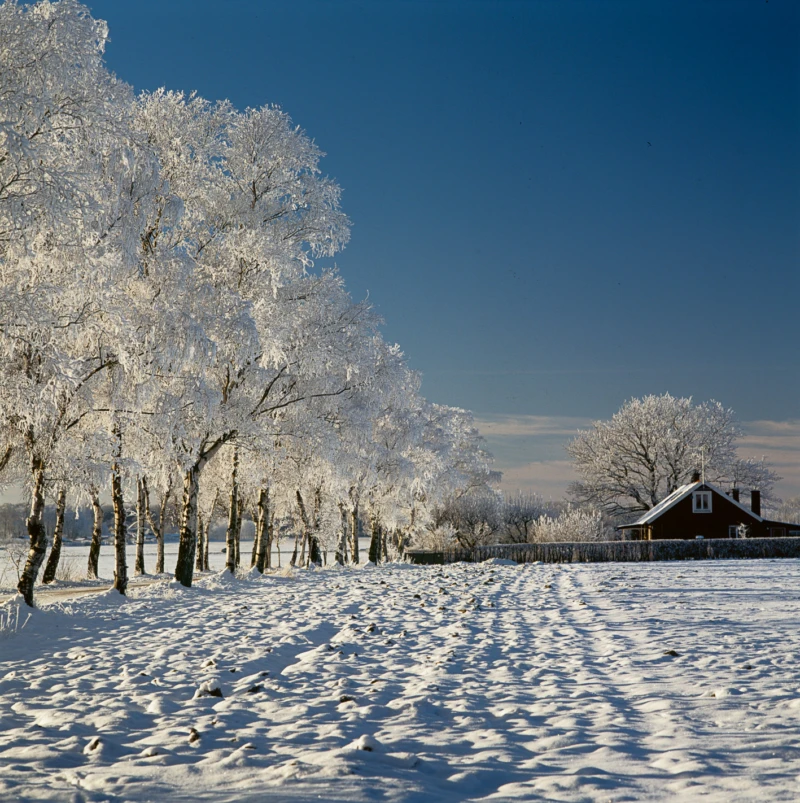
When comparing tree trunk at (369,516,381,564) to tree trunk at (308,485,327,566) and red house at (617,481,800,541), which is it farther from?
red house at (617,481,800,541)

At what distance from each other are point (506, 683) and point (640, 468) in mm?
49266

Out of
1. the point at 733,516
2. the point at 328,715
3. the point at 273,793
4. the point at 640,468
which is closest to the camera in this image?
the point at 273,793

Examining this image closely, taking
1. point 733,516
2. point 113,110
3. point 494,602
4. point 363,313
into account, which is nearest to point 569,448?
point 733,516

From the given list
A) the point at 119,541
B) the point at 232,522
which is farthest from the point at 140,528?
the point at 119,541

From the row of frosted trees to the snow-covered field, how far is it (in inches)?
158

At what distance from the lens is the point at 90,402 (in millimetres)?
13984

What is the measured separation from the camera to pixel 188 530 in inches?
738

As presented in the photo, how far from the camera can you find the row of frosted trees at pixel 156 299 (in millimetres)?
11156

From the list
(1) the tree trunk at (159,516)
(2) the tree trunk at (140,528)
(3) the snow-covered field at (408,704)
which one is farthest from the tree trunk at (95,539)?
(3) the snow-covered field at (408,704)

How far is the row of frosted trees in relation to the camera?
11156 mm

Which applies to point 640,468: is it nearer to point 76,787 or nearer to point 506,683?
point 506,683

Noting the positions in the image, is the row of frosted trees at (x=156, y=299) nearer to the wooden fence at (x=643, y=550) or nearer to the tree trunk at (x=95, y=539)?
the tree trunk at (x=95, y=539)

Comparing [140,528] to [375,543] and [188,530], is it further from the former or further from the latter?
[188,530]

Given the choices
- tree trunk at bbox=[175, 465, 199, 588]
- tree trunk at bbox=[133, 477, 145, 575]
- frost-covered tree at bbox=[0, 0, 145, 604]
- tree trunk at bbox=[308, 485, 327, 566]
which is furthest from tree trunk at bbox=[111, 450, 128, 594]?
tree trunk at bbox=[308, 485, 327, 566]
